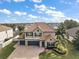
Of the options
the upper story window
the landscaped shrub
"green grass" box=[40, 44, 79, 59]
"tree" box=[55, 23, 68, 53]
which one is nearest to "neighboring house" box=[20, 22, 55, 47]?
the upper story window

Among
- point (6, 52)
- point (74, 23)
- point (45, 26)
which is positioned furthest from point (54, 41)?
point (74, 23)

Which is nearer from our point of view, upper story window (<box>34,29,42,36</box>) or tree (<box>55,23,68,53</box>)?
tree (<box>55,23,68,53</box>)

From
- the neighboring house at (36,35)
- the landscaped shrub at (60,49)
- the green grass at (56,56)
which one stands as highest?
the neighboring house at (36,35)

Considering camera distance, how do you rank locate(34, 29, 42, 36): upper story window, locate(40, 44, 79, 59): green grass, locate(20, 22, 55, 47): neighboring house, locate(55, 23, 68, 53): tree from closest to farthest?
locate(40, 44, 79, 59): green grass → locate(55, 23, 68, 53): tree → locate(20, 22, 55, 47): neighboring house → locate(34, 29, 42, 36): upper story window

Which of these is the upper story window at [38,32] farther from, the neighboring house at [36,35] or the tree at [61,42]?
the tree at [61,42]

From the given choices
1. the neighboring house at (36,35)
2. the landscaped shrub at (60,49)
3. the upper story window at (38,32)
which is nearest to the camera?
the landscaped shrub at (60,49)

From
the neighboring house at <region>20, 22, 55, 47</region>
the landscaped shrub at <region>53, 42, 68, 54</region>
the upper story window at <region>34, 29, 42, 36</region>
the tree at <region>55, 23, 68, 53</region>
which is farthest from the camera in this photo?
the upper story window at <region>34, 29, 42, 36</region>

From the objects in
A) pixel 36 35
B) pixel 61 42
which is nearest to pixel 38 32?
pixel 36 35

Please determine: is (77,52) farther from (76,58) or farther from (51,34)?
(51,34)

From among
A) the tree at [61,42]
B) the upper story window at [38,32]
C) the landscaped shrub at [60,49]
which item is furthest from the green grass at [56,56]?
the upper story window at [38,32]

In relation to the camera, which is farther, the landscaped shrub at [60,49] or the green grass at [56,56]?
the landscaped shrub at [60,49]

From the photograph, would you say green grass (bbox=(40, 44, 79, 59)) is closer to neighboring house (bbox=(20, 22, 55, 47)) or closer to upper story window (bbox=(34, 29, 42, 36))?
neighboring house (bbox=(20, 22, 55, 47))
